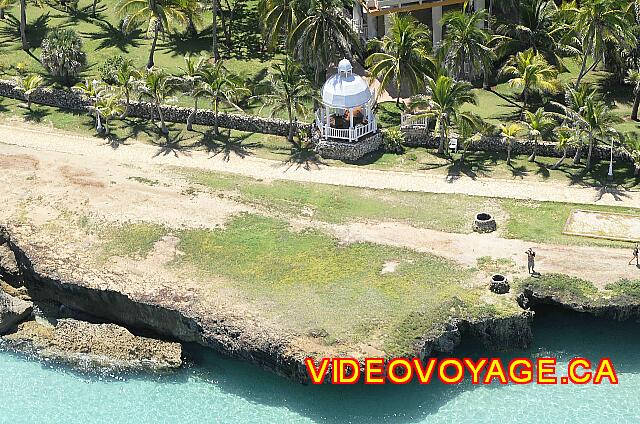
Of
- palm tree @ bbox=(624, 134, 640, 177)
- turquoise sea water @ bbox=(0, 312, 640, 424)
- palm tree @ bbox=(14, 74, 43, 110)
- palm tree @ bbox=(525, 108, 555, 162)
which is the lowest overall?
turquoise sea water @ bbox=(0, 312, 640, 424)

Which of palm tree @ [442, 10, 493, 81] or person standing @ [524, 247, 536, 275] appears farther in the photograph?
palm tree @ [442, 10, 493, 81]

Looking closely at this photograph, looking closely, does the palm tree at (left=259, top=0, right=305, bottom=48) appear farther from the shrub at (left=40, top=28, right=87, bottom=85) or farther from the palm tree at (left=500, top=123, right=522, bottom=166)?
the palm tree at (left=500, top=123, right=522, bottom=166)

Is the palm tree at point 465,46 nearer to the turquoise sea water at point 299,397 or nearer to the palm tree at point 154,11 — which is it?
the palm tree at point 154,11

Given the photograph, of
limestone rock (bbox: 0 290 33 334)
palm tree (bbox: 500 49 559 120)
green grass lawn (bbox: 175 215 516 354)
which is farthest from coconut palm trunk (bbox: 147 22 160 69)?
limestone rock (bbox: 0 290 33 334)

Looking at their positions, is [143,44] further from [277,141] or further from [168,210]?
[168,210]

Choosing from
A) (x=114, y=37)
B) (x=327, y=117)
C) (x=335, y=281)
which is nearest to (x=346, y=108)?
(x=327, y=117)

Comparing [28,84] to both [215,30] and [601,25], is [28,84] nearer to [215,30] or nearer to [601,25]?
[215,30]
